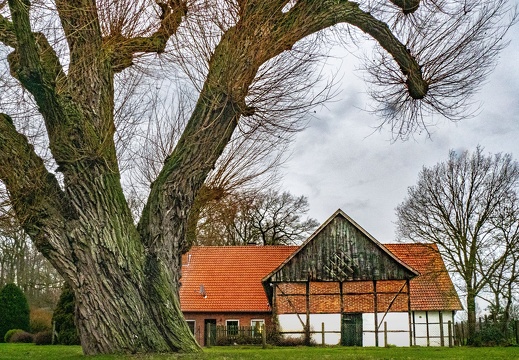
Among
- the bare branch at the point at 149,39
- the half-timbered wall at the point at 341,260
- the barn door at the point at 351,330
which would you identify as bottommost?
the barn door at the point at 351,330

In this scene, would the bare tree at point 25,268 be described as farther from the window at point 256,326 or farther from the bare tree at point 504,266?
the bare tree at point 504,266

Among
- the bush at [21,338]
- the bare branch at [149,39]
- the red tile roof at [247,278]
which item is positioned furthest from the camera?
the red tile roof at [247,278]

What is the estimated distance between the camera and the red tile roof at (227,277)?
3097 centimetres

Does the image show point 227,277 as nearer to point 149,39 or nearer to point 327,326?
point 327,326

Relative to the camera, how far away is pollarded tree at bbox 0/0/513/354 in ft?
26.5

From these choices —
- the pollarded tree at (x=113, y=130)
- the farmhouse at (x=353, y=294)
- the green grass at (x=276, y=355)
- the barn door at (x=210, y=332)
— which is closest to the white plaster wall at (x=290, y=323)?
the farmhouse at (x=353, y=294)

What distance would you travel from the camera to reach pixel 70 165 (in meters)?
8.36

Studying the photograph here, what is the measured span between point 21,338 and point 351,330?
14785 mm

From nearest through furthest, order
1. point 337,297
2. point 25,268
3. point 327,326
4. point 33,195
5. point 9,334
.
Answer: point 33,195 < point 327,326 < point 337,297 < point 9,334 < point 25,268

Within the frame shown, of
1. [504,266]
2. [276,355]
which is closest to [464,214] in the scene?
[504,266]

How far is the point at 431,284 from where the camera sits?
30.8 m

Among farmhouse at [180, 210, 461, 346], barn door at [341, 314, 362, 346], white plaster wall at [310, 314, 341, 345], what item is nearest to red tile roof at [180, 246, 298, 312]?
farmhouse at [180, 210, 461, 346]

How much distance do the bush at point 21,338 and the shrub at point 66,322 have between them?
2.71 metres

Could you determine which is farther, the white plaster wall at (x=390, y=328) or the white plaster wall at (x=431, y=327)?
the white plaster wall at (x=431, y=327)
